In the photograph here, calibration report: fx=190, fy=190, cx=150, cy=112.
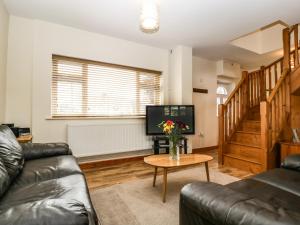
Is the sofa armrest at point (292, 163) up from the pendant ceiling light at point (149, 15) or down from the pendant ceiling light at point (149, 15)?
down

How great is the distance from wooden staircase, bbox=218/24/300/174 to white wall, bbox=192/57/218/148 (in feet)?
3.52

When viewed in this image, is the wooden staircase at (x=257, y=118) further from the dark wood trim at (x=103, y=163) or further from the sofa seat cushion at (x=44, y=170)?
the sofa seat cushion at (x=44, y=170)

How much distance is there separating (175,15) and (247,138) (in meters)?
2.74

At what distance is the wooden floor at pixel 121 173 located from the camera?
2873mm

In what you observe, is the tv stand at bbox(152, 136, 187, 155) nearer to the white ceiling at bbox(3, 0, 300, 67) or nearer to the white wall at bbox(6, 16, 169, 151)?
the white wall at bbox(6, 16, 169, 151)

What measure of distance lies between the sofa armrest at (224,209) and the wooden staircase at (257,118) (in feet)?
8.33

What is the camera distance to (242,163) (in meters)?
3.45

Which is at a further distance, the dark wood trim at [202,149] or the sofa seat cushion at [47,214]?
the dark wood trim at [202,149]

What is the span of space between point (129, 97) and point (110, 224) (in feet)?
8.81

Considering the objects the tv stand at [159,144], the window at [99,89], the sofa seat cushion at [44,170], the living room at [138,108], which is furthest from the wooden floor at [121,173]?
the window at [99,89]

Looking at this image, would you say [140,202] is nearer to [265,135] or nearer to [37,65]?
[265,135]

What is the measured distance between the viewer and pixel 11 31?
299 cm

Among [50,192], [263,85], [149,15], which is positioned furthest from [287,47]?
[50,192]

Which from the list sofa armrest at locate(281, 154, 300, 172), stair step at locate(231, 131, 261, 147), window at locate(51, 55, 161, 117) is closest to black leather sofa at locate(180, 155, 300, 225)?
sofa armrest at locate(281, 154, 300, 172)
